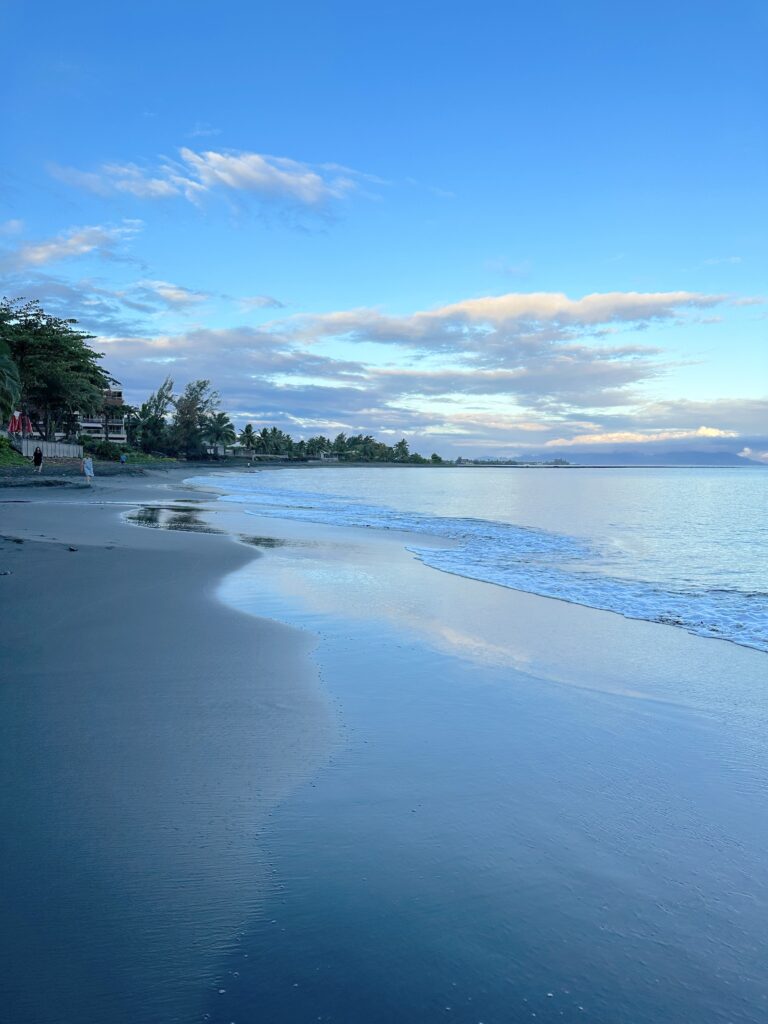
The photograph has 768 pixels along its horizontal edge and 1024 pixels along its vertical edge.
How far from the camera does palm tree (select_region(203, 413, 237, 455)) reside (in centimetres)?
11912

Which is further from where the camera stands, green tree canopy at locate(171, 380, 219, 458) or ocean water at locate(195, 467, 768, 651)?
green tree canopy at locate(171, 380, 219, 458)

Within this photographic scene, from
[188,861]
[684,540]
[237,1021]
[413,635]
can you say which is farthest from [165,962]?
[684,540]

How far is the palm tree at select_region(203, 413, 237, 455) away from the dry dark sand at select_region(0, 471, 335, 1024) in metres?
115

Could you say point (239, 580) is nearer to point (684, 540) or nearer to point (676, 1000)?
point (676, 1000)

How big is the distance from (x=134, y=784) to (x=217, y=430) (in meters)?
121

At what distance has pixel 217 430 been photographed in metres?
121

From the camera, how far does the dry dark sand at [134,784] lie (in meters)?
2.34

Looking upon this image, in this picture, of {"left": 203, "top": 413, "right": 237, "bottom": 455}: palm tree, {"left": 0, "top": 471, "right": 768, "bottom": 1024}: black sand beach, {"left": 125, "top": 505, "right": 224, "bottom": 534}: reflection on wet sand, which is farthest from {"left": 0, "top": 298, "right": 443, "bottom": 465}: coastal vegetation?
{"left": 0, "top": 471, "right": 768, "bottom": 1024}: black sand beach

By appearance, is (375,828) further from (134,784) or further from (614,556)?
(614,556)

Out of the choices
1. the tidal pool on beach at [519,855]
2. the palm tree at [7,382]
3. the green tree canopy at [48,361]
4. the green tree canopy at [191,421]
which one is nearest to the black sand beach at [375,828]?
the tidal pool on beach at [519,855]

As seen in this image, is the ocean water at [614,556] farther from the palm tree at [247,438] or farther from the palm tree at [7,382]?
the palm tree at [247,438]

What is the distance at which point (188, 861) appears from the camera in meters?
2.94

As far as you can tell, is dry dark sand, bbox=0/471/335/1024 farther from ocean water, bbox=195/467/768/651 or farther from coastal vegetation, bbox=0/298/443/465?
coastal vegetation, bbox=0/298/443/465

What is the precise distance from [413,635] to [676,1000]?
5014 millimetres
